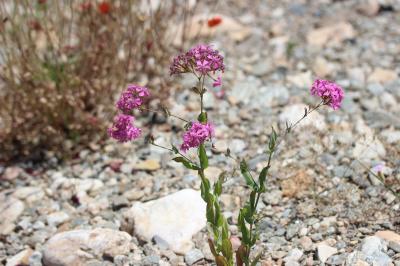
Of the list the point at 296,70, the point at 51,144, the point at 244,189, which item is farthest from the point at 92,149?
the point at 296,70

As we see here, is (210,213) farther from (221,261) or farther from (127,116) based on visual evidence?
(127,116)

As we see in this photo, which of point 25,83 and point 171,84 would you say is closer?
point 25,83

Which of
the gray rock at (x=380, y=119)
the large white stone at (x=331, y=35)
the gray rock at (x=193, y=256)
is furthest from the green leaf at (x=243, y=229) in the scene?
the large white stone at (x=331, y=35)

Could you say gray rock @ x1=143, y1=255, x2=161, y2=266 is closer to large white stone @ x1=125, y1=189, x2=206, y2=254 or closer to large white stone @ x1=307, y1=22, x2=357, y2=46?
large white stone @ x1=125, y1=189, x2=206, y2=254

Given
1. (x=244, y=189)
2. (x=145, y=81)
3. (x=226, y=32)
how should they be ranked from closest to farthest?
(x=244, y=189) < (x=145, y=81) < (x=226, y=32)

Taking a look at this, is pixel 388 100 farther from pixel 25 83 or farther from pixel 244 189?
pixel 25 83

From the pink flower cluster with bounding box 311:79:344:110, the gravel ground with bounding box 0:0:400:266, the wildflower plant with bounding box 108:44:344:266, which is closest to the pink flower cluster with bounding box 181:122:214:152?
the wildflower plant with bounding box 108:44:344:266

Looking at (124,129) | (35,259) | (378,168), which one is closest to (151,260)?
(35,259)
